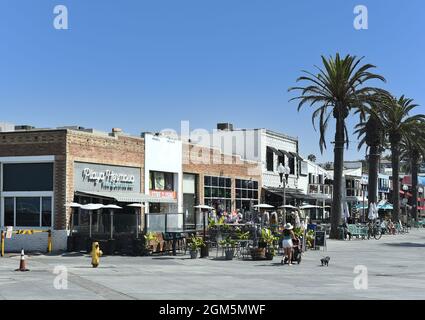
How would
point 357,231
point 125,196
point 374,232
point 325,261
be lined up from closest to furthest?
point 325,261
point 125,196
point 357,231
point 374,232

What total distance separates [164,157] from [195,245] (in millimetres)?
12086

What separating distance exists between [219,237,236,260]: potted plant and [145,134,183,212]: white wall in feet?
34.2

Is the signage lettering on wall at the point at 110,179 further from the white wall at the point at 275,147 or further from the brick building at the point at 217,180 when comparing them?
the white wall at the point at 275,147

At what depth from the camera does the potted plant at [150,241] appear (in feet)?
93.7

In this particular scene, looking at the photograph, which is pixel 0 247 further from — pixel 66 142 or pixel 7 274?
pixel 7 274

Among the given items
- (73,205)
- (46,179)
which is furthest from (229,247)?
(46,179)

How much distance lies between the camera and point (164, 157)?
38.4m

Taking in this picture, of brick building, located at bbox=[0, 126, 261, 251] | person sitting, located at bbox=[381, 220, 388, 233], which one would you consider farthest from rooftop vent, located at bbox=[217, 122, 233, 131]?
brick building, located at bbox=[0, 126, 261, 251]

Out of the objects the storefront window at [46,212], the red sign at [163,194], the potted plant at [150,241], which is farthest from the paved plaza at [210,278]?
the red sign at [163,194]

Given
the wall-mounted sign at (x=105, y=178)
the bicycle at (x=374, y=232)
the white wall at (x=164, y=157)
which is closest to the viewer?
the wall-mounted sign at (x=105, y=178)

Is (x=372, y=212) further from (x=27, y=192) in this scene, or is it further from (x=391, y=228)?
(x=27, y=192)

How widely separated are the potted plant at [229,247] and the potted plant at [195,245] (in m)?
0.91
